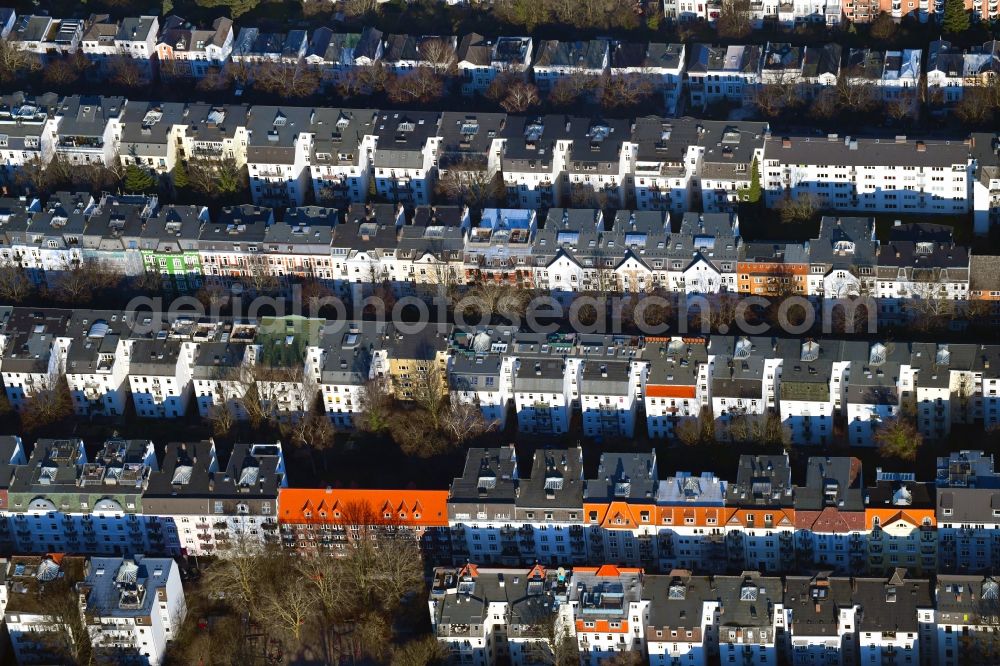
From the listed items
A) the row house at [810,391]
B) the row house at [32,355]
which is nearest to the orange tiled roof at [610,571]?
the row house at [810,391]

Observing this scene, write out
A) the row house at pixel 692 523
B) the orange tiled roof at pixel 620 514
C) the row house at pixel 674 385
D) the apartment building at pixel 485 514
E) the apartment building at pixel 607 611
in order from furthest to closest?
1. the row house at pixel 674 385
2. the apartment building at pixel 485 514
3. the orange tiled roof at pixel 620 514
4. the row house at pixel 692 523
5. the apartment building at pixel 607 611

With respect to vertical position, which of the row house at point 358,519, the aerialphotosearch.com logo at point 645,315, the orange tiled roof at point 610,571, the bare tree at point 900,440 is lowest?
the orange tiled roof at point 610,571

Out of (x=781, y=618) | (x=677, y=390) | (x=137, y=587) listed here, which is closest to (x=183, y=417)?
(x=137, y=587)

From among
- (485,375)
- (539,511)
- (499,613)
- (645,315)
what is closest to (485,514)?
(539,511)

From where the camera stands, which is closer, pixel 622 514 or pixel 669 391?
pixel 622 514

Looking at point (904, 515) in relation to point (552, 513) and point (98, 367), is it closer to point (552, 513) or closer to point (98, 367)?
point (552, 513)

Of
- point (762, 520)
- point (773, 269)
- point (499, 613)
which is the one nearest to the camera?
point (499, 613)

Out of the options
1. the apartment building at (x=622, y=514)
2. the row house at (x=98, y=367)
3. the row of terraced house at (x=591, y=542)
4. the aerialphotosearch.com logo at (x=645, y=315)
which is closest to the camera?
the row of terraced house at (x=591, y=542)

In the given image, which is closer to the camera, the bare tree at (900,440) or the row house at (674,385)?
the bare tree at (900,440)

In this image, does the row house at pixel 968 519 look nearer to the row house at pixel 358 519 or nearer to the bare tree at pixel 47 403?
the row house at pixel 358 519
